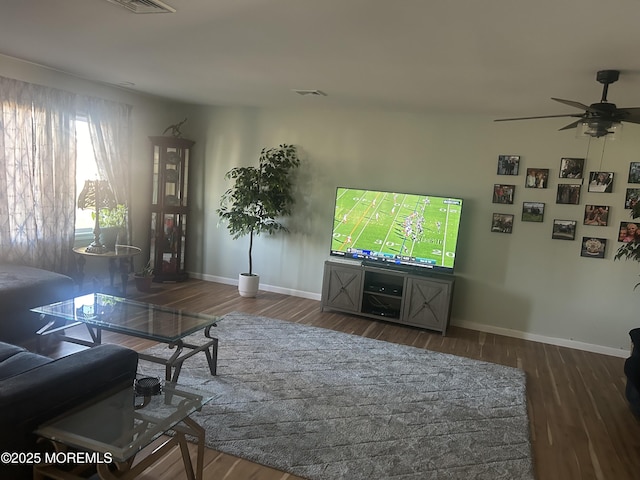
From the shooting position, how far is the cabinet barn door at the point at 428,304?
4.52 meters

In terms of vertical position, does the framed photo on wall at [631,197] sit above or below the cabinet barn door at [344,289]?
above

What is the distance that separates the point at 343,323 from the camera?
472 cm

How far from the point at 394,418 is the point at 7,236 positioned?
12.5 ft

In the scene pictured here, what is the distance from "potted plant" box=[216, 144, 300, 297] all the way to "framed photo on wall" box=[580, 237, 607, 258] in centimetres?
320

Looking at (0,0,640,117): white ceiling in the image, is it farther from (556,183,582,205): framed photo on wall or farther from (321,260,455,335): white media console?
(321,260,455,335): white media console

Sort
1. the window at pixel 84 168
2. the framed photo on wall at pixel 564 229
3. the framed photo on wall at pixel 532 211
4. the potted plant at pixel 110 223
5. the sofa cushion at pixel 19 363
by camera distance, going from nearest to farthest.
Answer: the sofa cushion at pixel 19 363
the framed photo on wall at pixel 564 229
the framed photo on wall at pixel 532 211
the window at pixel 84 168
the potted plant at pixel 110 223

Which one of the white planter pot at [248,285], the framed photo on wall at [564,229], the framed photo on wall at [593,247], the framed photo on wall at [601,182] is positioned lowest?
the white planter pot at [248,285]

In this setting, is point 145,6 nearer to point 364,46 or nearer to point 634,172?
point 364,46

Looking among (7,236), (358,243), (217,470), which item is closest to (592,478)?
(217,470)

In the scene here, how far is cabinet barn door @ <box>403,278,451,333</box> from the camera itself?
4.52 metres

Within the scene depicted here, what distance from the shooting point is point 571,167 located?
14.3 feet

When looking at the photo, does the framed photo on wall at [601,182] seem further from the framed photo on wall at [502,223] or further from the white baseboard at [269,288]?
the white baseboard at [269,288]


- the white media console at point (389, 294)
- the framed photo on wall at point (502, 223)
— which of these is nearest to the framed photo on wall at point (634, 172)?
the framed photo on wall at point (502, 223)

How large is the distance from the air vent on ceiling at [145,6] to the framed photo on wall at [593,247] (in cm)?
415
